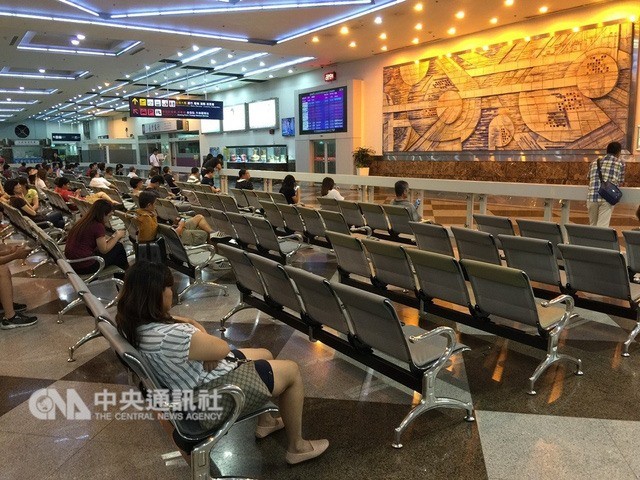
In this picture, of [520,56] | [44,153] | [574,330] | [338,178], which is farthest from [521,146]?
[44,153]

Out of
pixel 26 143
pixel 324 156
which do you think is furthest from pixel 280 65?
pixel 26 143

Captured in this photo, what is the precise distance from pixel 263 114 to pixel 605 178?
18915 mm

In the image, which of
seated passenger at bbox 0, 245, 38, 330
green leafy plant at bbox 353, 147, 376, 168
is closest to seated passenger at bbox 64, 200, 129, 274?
seated passenger at bbox 0, 245, 38, 330

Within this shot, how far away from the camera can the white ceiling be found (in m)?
11.3

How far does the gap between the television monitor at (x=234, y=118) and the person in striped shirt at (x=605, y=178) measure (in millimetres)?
20156

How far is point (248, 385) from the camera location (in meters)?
2.22

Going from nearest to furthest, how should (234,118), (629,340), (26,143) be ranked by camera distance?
(629,340)
(234,118)
(26,143)

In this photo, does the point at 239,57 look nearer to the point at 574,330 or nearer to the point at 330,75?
the point at 330,75

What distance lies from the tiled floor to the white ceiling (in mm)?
9610

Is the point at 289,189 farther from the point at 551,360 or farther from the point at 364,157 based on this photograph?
the point at 364,157

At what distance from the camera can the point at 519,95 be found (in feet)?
42.3

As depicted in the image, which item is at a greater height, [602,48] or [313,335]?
[602,48]

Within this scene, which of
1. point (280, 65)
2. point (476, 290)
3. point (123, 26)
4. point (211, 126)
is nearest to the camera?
point (476, 290)

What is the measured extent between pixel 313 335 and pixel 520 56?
12.1 metres
